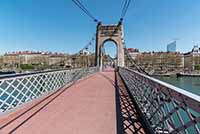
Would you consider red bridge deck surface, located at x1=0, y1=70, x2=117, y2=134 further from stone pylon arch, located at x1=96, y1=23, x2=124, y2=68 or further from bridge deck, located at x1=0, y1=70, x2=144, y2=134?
stone pylon arch, located at x1=96, y1=23, x2=124, y2=68

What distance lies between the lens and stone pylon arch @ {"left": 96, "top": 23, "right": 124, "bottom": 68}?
75.3 feet

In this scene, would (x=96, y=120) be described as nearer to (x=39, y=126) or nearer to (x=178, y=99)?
(x=39, y=126)

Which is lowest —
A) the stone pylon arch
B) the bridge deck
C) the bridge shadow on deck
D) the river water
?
the river water

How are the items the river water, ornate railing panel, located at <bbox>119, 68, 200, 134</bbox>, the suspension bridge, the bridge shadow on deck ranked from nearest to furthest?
ornate railing panel, located at <bbox>119, 68, 200, 134</bbox>, the suspension bridge, the bridge shadow on deck, the river water

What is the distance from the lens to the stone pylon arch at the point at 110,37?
904 inches

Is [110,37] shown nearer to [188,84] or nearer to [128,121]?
[188,84]

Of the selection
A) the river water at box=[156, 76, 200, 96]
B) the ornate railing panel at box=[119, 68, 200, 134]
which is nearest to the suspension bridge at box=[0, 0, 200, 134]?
the ornate railing panel at box=[119, 68, 200, 134]

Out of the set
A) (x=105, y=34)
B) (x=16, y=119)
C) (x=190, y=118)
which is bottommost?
(x=16, y=119)

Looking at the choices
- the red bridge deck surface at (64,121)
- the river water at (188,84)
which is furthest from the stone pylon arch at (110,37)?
the red bridge deck surface at (64,121)

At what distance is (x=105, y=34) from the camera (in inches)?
939

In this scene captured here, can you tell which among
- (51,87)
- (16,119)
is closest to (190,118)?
(16,119)

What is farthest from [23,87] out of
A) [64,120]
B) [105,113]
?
[105,113]

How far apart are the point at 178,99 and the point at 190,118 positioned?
27 cm

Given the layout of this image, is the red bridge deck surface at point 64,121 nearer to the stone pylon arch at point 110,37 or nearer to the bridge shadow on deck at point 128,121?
the bridge shadow on deck at point 128,121
